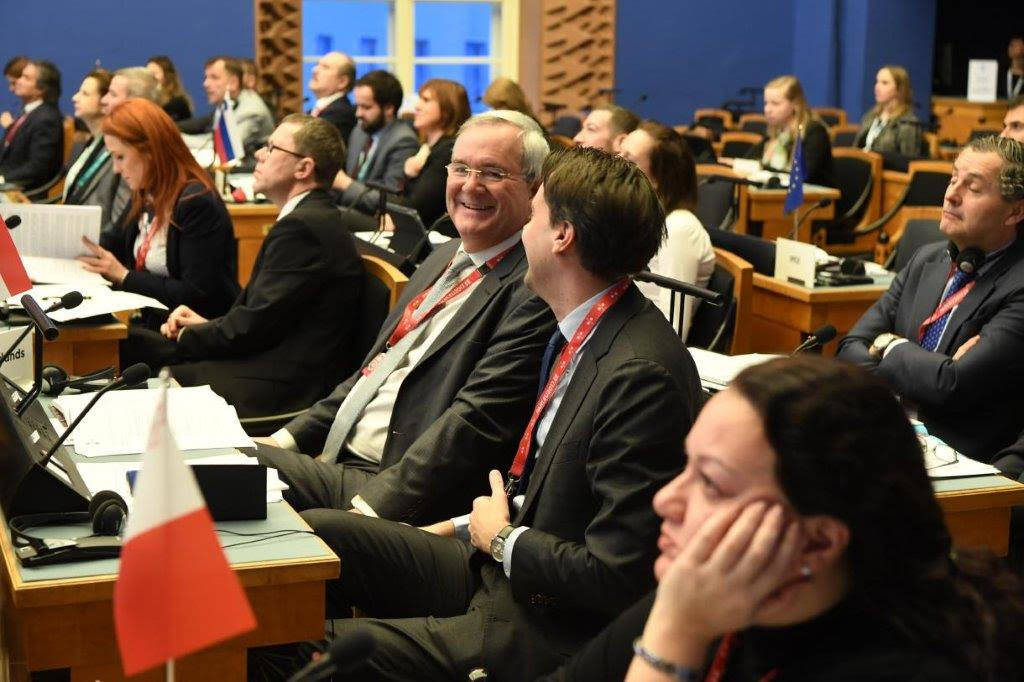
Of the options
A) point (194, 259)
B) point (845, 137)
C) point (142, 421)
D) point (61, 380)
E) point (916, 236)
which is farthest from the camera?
point (845, 137)

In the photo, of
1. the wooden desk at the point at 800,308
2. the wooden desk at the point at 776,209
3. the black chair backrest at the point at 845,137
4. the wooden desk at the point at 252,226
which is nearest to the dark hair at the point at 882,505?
the wooden desk at the point at 800,308

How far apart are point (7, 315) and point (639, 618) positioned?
8.79 feet

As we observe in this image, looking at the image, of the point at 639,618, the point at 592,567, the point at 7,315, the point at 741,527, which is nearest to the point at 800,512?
the point at 741,527

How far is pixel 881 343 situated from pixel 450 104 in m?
4.00

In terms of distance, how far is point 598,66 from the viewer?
1405cm

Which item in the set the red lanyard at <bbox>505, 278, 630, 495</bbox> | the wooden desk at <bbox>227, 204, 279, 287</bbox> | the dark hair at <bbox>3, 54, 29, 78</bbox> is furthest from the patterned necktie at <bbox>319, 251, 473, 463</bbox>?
the dark hair at <bbox>3, 54, 29, 78</bbox>

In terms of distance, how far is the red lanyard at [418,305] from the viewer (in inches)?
121

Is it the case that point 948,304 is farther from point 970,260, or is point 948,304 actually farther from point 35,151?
point 35,151

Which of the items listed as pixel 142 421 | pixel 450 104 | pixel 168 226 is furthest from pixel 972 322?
pixel 450 104

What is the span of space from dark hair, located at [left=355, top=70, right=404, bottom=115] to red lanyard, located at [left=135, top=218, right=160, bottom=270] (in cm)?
341

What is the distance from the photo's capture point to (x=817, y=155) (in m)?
7.93

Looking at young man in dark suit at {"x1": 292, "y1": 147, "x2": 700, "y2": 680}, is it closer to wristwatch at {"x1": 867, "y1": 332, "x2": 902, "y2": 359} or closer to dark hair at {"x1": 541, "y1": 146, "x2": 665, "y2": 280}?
dark hair at {"x1": 541, "y1": 146, "x2": 665, "y2": 280}

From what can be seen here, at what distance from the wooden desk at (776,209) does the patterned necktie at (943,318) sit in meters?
3.97

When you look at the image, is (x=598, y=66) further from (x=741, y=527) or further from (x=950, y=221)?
(x=741, y=527)
